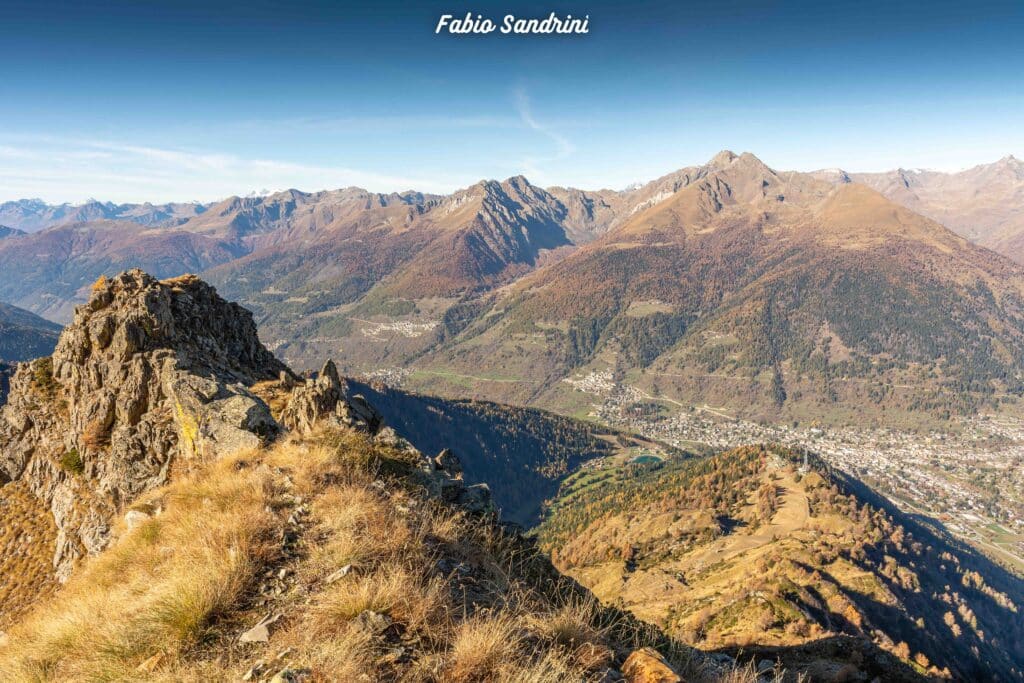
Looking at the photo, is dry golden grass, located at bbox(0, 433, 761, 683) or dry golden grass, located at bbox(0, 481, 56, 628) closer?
dry golden grass, located at bbox(0, 433, 761, 683)

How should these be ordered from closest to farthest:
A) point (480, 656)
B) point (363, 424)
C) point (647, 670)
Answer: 1. point (480, 656)
2. point (647, 670)
3. point (363, 424)

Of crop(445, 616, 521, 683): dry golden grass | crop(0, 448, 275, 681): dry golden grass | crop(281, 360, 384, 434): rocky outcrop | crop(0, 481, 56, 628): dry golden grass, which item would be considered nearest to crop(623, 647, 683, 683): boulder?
crop(445, 616, 521, 683): dry golden grass

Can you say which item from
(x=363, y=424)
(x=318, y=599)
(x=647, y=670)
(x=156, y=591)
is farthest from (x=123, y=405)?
(x=647, y=670)

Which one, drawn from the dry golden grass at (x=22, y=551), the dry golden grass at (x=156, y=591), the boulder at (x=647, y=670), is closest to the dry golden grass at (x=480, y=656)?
the boulder at (x=647, y=670)

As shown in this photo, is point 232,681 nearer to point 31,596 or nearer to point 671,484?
point 31,596

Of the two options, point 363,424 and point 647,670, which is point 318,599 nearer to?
point 647,670

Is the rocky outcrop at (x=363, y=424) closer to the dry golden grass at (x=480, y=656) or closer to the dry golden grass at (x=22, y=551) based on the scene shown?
the dry golden grass at (x=480, y=656)

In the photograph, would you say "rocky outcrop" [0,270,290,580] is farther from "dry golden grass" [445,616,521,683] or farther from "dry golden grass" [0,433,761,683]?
"dry golden grass" [445,616,521,683]
